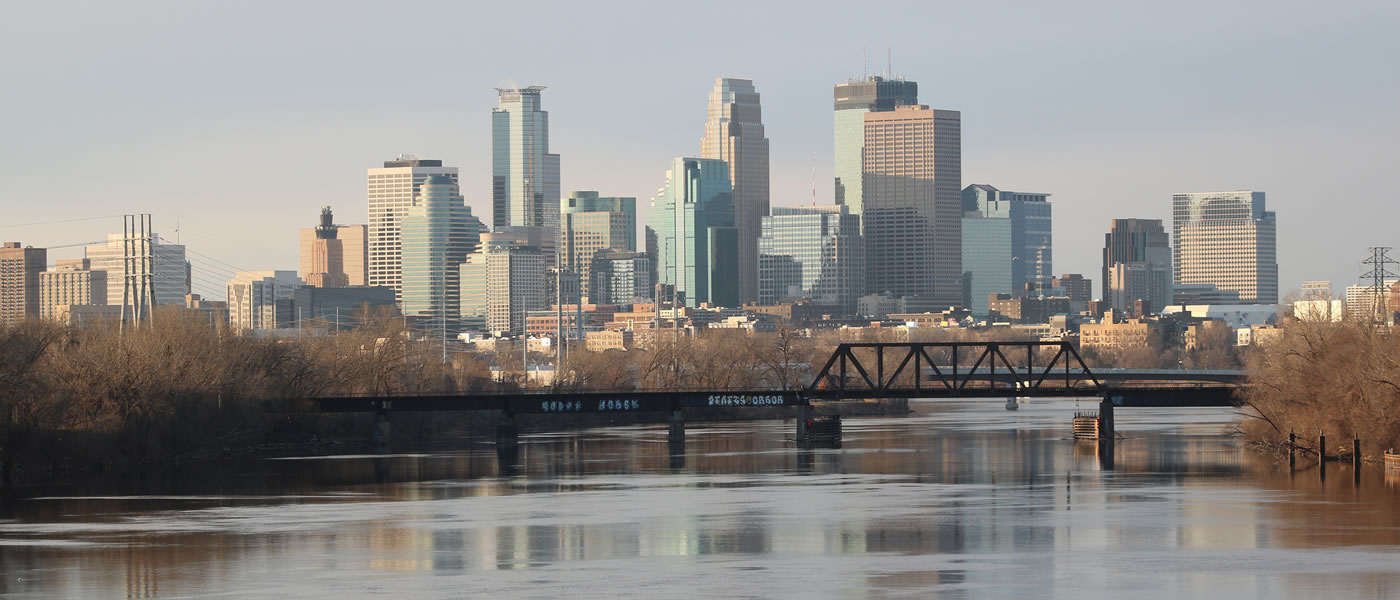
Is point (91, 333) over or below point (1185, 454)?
over

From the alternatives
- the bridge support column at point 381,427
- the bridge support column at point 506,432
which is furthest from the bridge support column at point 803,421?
the bridge support column at point 381,427

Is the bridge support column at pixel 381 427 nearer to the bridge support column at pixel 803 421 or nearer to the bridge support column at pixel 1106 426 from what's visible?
the bridge support column at pixel 803 421

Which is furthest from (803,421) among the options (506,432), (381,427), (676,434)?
(381,427)

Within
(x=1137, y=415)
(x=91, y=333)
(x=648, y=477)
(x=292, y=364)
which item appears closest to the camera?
(x=648, y=477)

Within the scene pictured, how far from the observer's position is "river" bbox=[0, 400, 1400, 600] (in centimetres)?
4822

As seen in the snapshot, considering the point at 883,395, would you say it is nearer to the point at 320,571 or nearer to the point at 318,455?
the point at 318,455

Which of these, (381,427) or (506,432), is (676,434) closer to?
(506,432)

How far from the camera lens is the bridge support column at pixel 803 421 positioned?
123938 millimetres

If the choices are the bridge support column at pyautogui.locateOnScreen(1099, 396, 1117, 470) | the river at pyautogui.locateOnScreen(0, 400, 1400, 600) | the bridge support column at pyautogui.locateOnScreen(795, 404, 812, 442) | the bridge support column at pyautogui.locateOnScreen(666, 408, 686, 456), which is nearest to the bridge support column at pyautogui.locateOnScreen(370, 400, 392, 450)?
the bridge support column at pyautogui.locateOnScreen(666, 408, 686, 456)

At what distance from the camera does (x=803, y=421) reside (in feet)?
410

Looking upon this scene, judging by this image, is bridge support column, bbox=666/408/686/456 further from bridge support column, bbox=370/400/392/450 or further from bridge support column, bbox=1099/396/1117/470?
bridge support column, bbox=1099/396/1117/470

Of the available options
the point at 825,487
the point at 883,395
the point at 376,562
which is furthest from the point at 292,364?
the point at 376,562

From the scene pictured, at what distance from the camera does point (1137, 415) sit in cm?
18000

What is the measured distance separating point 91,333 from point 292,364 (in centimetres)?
1811
